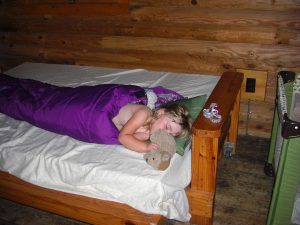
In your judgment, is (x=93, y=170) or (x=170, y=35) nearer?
(x=93, y=170)

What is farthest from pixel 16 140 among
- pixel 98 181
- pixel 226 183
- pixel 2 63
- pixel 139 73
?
pixel 2 63

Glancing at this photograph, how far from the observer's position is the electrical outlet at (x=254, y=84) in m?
2.19

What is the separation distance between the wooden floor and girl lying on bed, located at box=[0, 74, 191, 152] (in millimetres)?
606

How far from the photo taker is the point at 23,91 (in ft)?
6.06

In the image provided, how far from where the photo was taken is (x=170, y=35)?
7.72ft

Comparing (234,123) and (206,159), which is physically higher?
(206,159)

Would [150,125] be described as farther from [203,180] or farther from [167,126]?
[203,180]

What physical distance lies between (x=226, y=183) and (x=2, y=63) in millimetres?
2764

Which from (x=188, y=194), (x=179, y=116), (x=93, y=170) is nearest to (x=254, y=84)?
(x=179, y=116)

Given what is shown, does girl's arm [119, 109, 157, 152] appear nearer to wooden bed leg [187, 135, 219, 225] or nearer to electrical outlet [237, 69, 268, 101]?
wooden bed leg [187, 135, 219, 225]

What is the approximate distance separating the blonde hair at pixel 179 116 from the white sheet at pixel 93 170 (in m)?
0.12

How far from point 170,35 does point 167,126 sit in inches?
45.0

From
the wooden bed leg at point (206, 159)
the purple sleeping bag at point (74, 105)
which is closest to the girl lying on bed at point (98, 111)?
the purple sleeping bag at point (74, 105)

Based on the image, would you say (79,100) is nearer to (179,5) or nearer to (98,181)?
(98,181)
